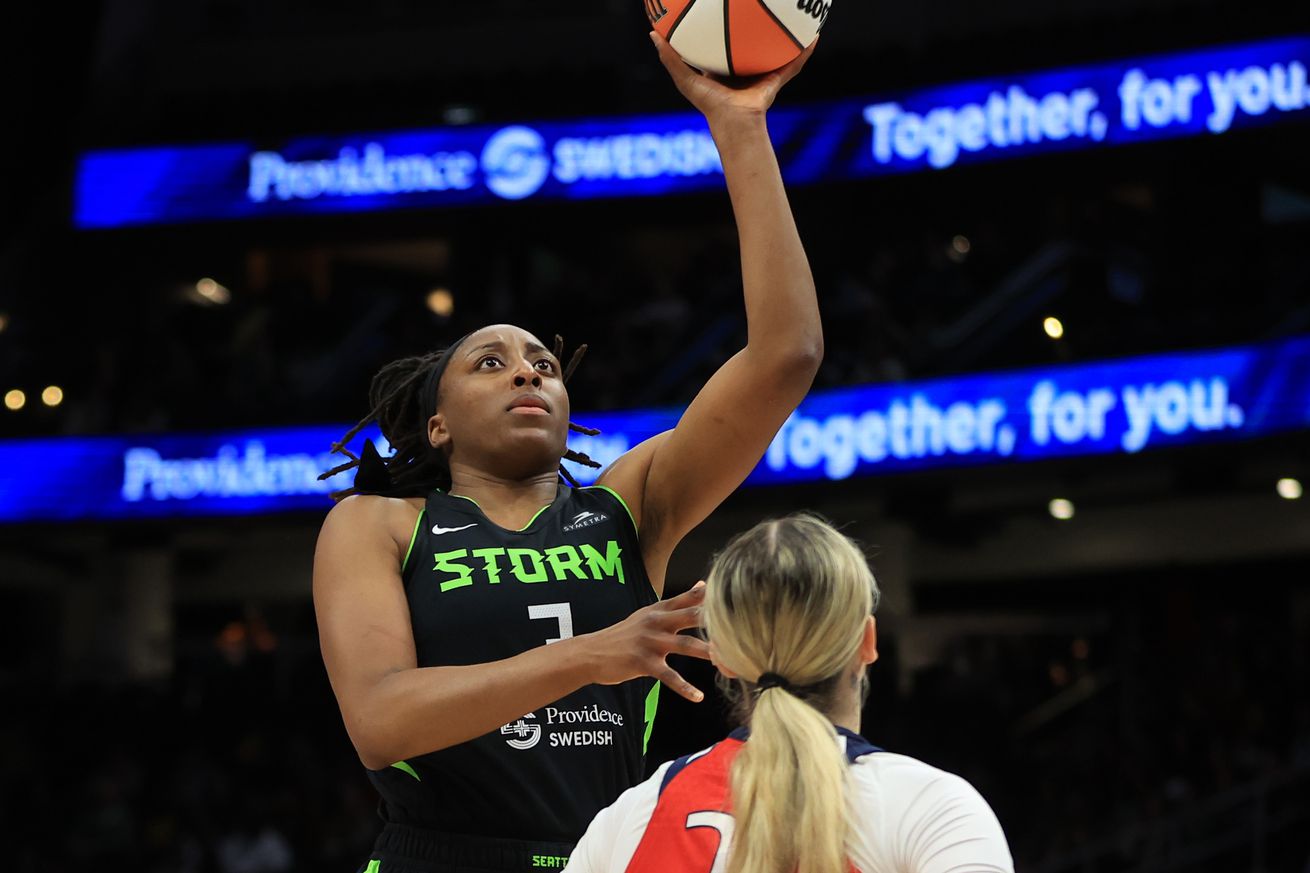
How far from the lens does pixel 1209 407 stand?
12.1 metres

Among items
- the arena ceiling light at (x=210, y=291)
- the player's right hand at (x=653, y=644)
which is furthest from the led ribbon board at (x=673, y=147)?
the player's right hand at (x=653, y=644)

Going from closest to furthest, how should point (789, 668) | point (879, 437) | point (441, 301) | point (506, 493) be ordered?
point (789, 668), point (506, 493), point (879, 437), point (441, 301)

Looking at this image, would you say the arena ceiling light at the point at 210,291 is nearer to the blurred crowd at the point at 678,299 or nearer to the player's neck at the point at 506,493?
the blurred crowd at the point at 678,299

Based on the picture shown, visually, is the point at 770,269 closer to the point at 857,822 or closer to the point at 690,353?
the point at 857,822

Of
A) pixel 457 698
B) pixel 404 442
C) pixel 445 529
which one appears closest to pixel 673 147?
pixel 404 442

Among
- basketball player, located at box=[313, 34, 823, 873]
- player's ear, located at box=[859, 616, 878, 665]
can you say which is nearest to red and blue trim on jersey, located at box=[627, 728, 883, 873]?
player's ear, located at box=[859, 616, 878, 665]

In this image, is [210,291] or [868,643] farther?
[210,291]

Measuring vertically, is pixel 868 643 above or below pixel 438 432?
below

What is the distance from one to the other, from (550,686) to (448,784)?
0.54m

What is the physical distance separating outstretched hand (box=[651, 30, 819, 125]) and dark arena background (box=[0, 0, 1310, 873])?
9.01m

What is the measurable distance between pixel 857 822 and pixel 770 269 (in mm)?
956

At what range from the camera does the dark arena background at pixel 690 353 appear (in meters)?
12.8

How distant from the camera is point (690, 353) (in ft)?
46.2

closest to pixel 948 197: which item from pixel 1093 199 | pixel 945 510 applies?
pixel 1093 199
